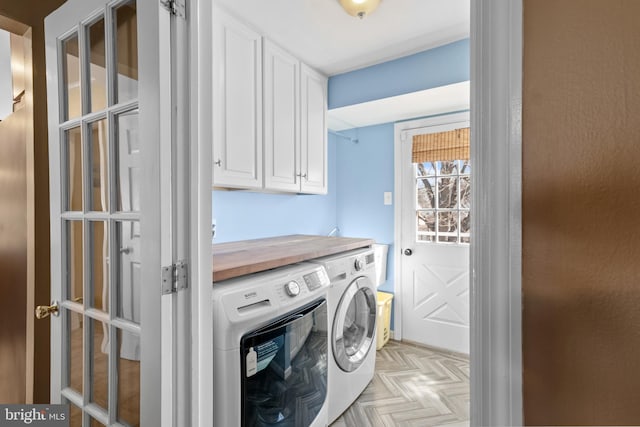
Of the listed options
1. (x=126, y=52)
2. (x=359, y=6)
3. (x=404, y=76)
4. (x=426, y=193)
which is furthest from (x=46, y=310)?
(x=426, y=193)

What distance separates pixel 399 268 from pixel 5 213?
2889 mm

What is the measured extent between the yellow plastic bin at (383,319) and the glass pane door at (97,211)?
2.03 m

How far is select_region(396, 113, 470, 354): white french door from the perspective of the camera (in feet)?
8.79

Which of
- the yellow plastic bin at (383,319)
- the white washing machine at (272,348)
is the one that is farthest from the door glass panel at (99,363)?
the yellow plastic bin at (383,319)

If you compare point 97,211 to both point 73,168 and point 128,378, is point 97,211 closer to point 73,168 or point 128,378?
point 73,168

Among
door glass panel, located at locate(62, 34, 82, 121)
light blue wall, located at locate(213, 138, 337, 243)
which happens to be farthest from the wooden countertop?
door glass panel, located at locate(62, 34, 82, 121)

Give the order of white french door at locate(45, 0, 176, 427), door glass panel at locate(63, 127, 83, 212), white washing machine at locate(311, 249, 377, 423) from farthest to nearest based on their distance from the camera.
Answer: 1. white washing machine at locate(311, 249, 377, 423)
2. door glass panel at locate(63, 127, 83, 212)
3. white french door at locate(45, 0, 176, 427)

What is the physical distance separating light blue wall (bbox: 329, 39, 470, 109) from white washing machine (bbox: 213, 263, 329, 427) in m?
1.50

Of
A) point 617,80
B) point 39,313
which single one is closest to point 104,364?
point 39,313

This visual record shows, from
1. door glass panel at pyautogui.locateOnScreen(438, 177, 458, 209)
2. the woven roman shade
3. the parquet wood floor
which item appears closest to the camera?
the parquet wood floor

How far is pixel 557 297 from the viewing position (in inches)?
14.4

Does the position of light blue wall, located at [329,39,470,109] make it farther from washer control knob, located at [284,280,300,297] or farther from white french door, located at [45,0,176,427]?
white french door, located at [45,0,176,427]

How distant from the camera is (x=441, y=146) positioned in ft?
8.83

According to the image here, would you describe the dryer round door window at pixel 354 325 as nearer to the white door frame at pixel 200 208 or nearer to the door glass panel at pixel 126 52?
the white door frame at pixel 200 208
